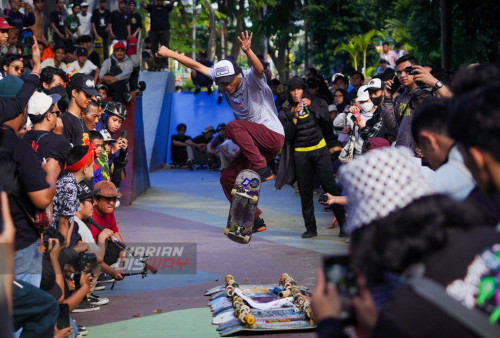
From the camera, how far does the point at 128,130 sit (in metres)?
15.6

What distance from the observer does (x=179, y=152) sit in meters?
24.7

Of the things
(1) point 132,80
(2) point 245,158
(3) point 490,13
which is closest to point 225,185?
(2) point 245,158

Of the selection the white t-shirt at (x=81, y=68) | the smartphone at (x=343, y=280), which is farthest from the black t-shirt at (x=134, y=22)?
the smartphone at (x=343, y=280)

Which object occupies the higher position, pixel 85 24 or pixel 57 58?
pixel 85 24

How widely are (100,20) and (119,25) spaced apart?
1.70 feet

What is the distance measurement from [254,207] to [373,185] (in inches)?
253

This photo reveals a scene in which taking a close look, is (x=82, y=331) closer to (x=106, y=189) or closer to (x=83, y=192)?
(x=83, y=192)

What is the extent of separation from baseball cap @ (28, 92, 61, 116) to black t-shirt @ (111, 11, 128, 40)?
48.3ft

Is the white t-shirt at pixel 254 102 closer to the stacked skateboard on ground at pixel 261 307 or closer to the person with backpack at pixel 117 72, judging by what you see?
the stacked skateboard on ground at pixel 261 307

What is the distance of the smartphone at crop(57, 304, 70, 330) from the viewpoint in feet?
19.8

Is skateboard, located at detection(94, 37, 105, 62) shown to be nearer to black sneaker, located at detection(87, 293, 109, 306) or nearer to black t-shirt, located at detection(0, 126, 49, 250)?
black sneaker, located at detection(87, 293, 109, 306)

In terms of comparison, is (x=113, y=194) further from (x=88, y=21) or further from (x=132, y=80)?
(x=88, y=21)

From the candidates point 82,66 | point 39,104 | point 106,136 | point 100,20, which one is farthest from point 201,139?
point 39,104

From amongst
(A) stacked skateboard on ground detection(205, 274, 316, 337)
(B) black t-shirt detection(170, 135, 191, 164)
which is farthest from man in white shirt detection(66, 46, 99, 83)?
(A) stacked skateboard on ground detection(205, 274, 316, 337)
